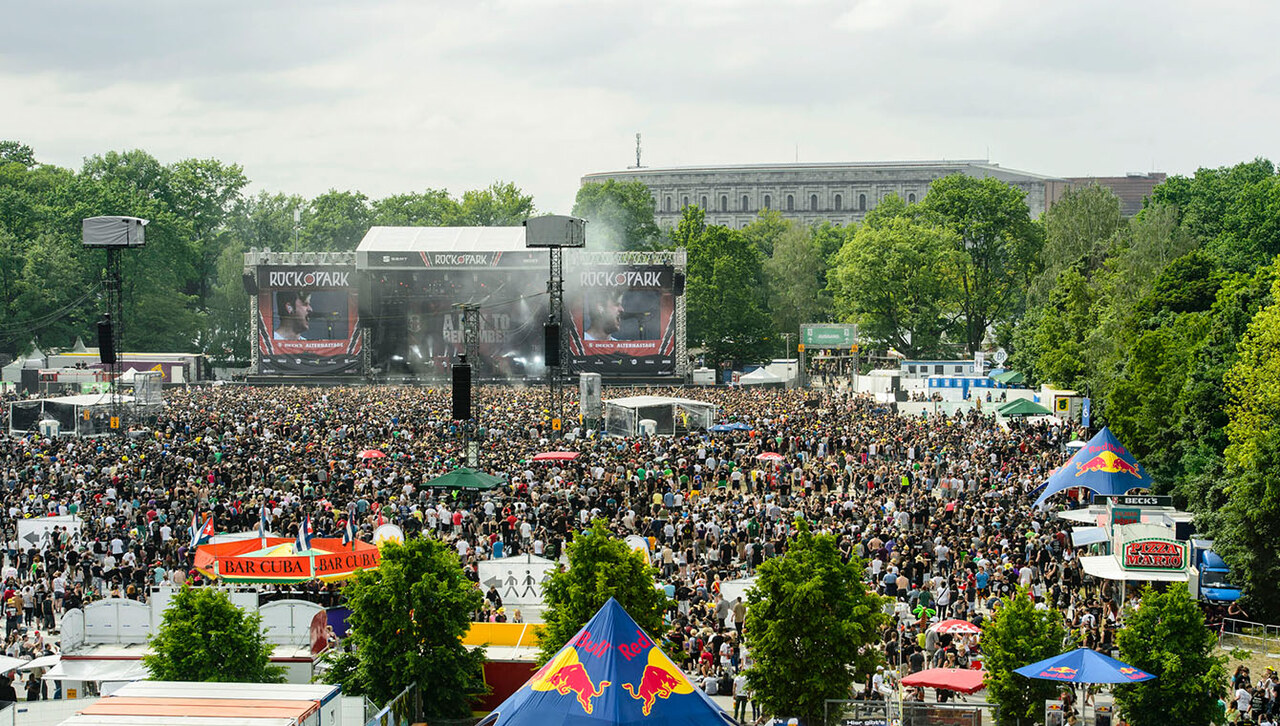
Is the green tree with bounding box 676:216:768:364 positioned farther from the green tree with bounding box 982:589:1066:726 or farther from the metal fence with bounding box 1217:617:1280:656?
the green tree with bounding box 982:589:1066:726

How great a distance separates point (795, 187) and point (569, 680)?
13745cm

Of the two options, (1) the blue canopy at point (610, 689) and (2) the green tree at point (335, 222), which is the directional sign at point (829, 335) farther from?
(1) the blue canopy at point (610, 689)

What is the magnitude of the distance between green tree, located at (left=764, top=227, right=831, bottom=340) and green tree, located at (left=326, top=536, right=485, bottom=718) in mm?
72282

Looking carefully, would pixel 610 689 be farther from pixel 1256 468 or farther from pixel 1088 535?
pixel 1256 468

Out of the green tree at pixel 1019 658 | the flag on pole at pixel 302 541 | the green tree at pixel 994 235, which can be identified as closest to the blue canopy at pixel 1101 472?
the green tree at pixel 1019 658

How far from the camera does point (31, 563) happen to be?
25.0 meters

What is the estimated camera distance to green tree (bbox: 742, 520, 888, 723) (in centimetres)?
1623

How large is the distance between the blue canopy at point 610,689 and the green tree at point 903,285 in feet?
207

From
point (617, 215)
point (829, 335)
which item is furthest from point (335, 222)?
point (829, 335)

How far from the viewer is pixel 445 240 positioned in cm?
6481

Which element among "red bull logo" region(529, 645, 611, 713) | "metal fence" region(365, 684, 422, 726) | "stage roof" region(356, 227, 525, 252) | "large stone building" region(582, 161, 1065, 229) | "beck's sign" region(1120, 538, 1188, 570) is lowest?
"metal fence" region(365, 684, 422, 726)

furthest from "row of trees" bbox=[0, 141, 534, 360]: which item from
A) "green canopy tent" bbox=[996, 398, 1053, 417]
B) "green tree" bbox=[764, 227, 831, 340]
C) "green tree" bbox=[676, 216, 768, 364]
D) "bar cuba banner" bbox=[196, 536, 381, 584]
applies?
"bar cuba banner" bbox=[196, 536, 381, 584]

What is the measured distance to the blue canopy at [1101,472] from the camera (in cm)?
2780

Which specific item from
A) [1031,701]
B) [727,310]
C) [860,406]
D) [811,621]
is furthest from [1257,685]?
[727,310]
